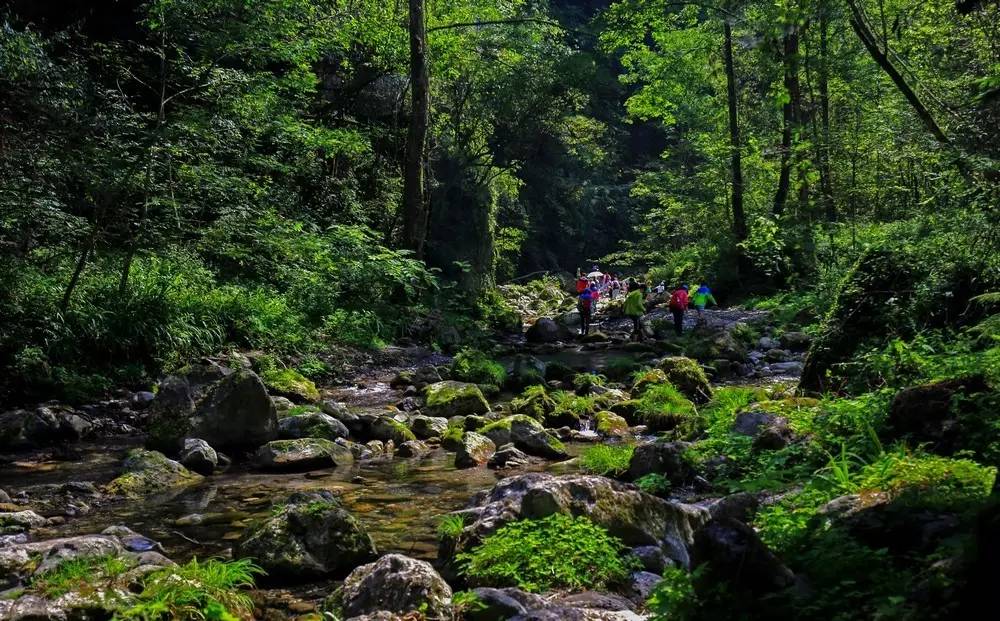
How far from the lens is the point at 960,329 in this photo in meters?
7.86

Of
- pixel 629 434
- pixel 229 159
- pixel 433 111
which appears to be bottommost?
pixel 629 434

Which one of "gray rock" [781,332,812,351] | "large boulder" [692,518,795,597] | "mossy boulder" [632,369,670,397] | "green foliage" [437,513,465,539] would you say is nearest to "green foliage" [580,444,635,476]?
"green foliage" [437,513,465,539]

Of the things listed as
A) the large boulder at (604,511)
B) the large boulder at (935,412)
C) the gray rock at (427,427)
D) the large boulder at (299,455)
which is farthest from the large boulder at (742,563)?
the gray rock at (427,427)

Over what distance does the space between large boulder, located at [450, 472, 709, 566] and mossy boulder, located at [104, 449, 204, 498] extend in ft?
13.7

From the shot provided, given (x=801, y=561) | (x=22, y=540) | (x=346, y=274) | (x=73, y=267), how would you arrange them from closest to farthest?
(x=801, y=561), (x=22, y=540), (x=73, y=267), (x=346, y=274)

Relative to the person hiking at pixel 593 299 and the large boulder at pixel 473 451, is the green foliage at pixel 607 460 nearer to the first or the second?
the large boulder at pixel 473 451

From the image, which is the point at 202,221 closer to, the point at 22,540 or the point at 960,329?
the point at 22,540

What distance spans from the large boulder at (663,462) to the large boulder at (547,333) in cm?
1511

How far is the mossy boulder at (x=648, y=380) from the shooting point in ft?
42.1

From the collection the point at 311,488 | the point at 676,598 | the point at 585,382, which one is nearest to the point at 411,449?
the point at 311,488

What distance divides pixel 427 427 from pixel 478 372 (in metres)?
4.36

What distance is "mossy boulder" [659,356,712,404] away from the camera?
13016 millimetres

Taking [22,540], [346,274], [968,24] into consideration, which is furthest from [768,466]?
[346,274]

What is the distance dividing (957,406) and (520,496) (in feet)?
10.8
